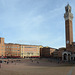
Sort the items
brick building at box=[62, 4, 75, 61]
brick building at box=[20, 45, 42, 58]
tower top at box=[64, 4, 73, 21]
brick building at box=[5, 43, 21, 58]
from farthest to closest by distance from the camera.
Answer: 1. brick building at box=[20, 45, 42, 58]
2. tower top at box=[64, 4, 73, 21]
3. brick building at box=[5, 43, 21, 58]
4. brick building at box=[62, 4, 75, 61]

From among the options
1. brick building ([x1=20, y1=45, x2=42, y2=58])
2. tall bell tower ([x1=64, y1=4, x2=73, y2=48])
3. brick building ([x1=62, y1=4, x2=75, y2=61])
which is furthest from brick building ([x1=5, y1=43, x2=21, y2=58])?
tall bell tower ([x1=64, y1=4, x2=73, y2=48])

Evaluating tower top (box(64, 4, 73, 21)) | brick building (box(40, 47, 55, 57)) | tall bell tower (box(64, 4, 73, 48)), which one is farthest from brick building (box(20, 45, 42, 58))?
tower top (box(64, 4, 73, 21))

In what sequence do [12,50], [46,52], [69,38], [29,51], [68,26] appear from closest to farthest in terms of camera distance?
1. [69,38]
2. [68,26]
3. [12,50]
4. [29,51]
5. [46,52]

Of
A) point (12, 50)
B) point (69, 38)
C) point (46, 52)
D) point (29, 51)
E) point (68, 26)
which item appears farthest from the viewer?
point (46, 52)

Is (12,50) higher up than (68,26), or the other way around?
(68,26)

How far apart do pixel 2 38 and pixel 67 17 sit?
55.6 m

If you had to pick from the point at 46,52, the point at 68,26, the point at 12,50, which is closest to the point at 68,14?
the point at 68,26

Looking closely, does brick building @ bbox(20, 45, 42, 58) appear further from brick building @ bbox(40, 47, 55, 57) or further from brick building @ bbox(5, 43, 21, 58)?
brick building @ bbox(40, 47, 55, 57)

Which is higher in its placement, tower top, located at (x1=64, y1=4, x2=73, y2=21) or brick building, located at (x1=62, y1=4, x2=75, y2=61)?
tower top, located at (x1=64, y1=4, x2=73, y2=21)

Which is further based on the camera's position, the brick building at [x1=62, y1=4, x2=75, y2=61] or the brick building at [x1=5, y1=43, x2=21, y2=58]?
the brick building at [x1=5, y1=43, x2=21, y2=58]

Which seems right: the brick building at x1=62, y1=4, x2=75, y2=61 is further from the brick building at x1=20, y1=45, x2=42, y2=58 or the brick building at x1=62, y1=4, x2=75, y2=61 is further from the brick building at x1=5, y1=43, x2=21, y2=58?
the brick building at x1=5, y1=43, x2=21, y2=58

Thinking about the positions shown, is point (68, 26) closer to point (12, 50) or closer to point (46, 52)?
point (46, 52)

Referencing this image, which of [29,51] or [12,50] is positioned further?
[29,51]

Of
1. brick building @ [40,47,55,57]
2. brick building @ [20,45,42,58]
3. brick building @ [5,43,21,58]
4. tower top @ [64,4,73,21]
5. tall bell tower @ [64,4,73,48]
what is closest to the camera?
brick building @ [5,43,21,58]
